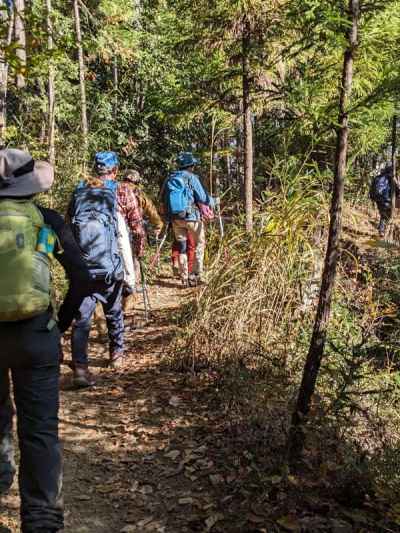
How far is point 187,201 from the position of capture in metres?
9.09

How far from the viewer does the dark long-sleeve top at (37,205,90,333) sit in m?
3.05

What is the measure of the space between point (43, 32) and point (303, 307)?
3.88 metres

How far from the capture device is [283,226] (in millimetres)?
5816

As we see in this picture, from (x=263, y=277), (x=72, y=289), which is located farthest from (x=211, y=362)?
(x=72, y=289)

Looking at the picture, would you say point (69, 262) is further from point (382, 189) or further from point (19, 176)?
point (382, 189)

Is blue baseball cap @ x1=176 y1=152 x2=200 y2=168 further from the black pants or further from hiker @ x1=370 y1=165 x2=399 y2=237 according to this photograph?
hiker @ x1=370 y1=165 x2=399 y2=237

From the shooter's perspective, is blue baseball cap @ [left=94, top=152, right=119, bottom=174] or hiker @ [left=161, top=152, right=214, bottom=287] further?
hiker @ [left=161, top=152, right=214, bottom=287]

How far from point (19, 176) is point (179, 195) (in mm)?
6138

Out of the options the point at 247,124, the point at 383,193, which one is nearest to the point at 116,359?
the point at 247,124

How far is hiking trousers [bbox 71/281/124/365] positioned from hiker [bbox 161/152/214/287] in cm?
299

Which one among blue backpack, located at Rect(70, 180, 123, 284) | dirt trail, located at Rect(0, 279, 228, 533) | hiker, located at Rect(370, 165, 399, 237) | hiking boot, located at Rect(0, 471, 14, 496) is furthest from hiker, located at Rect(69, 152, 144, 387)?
hiker, located at Rect(370, 165, 399, 237)

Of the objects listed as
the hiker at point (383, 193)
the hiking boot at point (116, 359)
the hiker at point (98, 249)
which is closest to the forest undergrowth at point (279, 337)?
the hiking boot at point (116, 359)

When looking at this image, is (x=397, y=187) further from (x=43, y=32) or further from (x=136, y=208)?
(x=43, y=32)

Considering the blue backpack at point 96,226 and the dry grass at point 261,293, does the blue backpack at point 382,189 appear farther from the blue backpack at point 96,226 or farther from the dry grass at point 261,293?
the blue backpack at point 96,226
